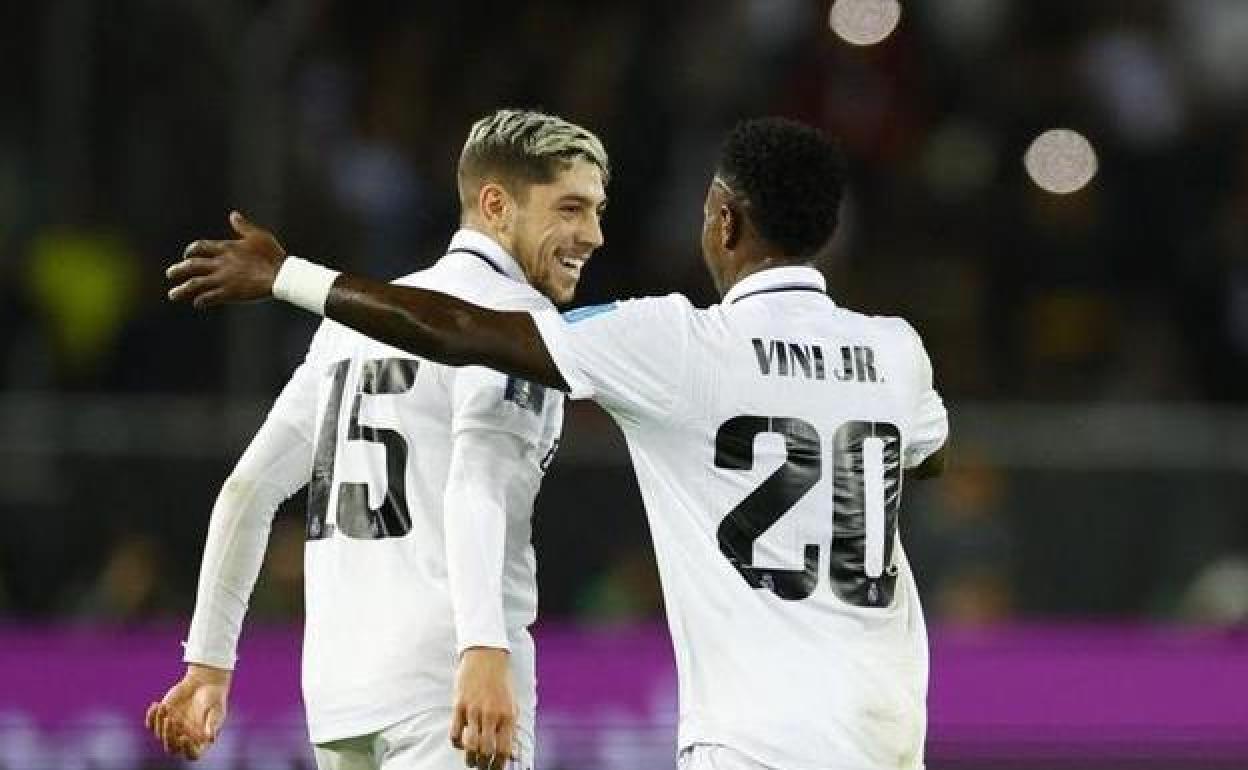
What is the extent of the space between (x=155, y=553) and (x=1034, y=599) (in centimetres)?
336

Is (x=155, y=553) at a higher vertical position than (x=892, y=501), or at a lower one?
lower

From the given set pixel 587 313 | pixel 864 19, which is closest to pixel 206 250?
pixel 587 313

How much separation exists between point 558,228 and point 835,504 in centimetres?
86

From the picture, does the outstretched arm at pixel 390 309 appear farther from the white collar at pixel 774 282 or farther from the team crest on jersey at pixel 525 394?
the white collar at pixel 774 282

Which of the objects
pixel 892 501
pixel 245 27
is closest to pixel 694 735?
pixel 892 501

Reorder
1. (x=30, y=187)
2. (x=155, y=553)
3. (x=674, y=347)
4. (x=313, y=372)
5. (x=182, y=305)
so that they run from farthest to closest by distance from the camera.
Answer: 1. (x=30, y=187)
2. (x=182, y=305)
3. (x=155, y=553)
4. (x=313, y=372)
5. (x=674, y=347)

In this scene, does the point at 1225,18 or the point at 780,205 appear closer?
the point at 780,205

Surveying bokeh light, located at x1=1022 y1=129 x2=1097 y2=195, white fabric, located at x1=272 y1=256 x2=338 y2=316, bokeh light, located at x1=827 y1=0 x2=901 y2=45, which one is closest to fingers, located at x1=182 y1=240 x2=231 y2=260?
white fabric, located at x1=272 y1=256 x2=338 y2=316

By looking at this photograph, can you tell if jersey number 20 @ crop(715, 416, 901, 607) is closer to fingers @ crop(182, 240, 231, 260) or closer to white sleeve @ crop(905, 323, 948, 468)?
white sleeve @ crop(905, 323, 948, 468)

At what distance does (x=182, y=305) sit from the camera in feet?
34.4

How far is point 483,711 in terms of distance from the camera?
4504 millimetres

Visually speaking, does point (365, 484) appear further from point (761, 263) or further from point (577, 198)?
point (761, 263)

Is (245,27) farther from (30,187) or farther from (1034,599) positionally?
(1034,599)

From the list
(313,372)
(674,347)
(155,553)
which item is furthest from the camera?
(155,553)
